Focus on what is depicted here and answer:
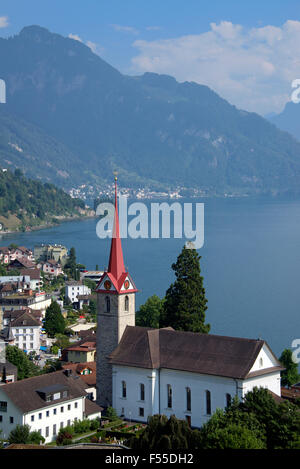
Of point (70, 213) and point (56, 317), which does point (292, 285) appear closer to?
point (56, 317)

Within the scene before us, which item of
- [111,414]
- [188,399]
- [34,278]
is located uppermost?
[34,278]

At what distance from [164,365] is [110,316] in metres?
3.12

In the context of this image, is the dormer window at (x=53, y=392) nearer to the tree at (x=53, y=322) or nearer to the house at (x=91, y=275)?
the tree at (x=53, y=322)

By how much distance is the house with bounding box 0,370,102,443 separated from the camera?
83.1ft

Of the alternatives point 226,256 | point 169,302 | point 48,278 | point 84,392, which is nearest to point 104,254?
point 226,256

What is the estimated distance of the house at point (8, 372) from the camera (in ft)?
99.9

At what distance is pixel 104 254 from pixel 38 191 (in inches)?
2904

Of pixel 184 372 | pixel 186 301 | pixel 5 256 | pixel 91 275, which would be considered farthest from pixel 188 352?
pixel 5 256

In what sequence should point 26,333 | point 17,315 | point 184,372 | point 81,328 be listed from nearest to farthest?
point 184,372, point 26,333, point 17,315, point 81,328

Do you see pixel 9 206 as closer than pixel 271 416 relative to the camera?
No

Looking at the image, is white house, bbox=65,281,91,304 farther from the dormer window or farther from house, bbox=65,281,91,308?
the dormer window

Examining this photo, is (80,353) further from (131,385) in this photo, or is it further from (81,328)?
(81,328)

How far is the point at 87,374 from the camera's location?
110ft
